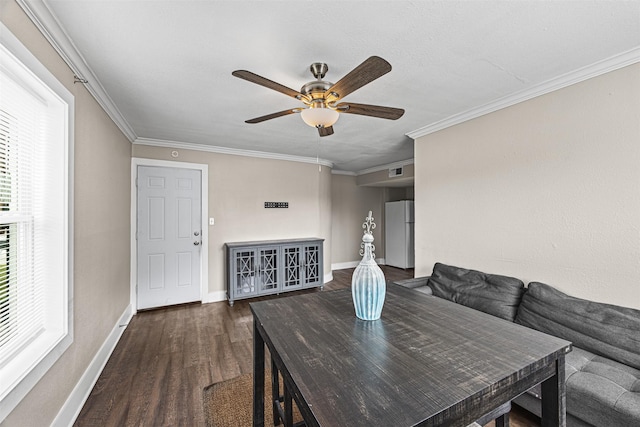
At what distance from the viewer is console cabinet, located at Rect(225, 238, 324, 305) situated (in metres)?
3.95

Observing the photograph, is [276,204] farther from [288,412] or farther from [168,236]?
[288,412]

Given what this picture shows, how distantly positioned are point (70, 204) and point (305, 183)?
11.6 ft

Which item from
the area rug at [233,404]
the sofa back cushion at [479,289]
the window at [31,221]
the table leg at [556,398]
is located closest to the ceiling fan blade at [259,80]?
the window at [31,221]

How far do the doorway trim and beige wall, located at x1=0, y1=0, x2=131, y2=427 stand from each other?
38cm

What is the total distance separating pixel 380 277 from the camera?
1369mm

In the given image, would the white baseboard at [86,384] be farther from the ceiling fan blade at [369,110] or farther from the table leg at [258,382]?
the ceiling fan blade at [369,110]

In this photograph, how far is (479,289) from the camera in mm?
2479

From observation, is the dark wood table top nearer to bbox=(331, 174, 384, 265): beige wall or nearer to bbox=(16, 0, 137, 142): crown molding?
bbox=(16, 0, 137, 142): crown molding

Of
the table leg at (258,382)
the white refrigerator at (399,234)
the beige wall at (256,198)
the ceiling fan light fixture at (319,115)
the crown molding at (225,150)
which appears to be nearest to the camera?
the table leg at (258,382)

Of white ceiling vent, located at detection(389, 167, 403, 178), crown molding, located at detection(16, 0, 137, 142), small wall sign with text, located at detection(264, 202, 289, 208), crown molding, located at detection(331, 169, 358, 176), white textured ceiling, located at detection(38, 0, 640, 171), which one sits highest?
white textured ceiling, located at detection(38, 0, 640, 171)

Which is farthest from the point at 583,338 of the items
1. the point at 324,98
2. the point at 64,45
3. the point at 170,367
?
the point at 64,45

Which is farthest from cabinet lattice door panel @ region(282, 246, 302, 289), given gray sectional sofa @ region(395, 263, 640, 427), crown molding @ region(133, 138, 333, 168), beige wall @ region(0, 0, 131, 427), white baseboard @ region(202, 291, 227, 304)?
gray sectional sofa @ region(395, 263, 640, 427)

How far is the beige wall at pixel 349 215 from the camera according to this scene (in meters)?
6.29

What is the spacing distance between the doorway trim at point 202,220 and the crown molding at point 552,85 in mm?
3256
